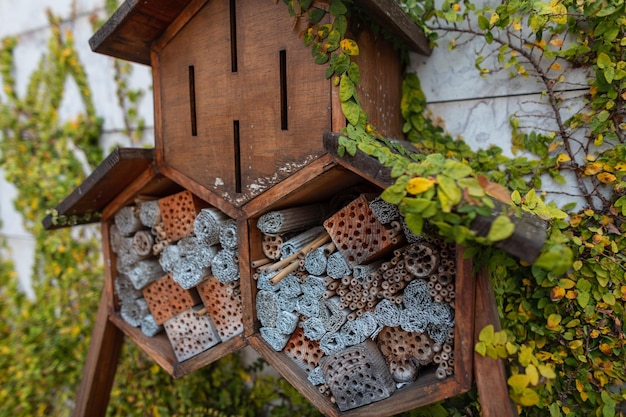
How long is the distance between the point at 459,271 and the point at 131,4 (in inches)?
54.7

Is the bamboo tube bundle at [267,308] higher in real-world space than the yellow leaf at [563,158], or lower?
lower

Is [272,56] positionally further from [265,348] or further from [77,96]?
[77,96]

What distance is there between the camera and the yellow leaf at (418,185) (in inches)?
38.9

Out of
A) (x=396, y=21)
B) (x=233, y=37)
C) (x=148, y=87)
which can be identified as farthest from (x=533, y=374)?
(x=148, y=87)

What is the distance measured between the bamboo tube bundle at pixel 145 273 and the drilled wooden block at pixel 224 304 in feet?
0.85

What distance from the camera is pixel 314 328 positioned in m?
1.39

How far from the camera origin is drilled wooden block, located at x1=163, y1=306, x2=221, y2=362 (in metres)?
1.69

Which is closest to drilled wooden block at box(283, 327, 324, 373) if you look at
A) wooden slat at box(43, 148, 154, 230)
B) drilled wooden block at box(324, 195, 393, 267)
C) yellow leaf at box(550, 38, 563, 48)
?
drilled wooden block at box(324, 195, 393, 267)

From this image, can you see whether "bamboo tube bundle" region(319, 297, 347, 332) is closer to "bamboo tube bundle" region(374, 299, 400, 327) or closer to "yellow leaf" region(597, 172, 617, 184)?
"bamboo tube bundle" region(374, 299, 400, 327)

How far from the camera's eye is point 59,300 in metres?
3.25

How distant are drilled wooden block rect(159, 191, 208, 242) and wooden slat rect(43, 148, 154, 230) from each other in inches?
7.1

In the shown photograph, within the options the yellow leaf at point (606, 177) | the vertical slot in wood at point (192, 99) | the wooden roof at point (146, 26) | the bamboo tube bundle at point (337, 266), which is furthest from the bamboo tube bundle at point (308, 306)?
the yellow leaf at point (606, 177)

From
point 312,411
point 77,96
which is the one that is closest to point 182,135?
point 312,411

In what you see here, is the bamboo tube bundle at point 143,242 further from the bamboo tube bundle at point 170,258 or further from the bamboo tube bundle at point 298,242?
the bamboo tube bundle at point 298,242
